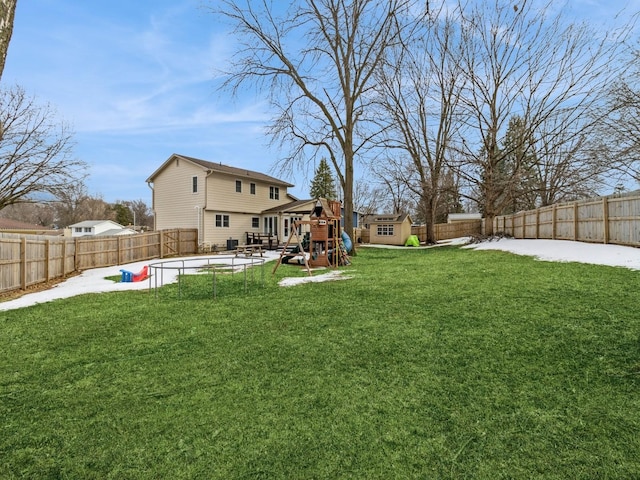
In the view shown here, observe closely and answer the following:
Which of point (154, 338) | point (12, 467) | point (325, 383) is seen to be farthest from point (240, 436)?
point (154, 338)

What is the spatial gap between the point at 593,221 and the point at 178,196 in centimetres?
2387

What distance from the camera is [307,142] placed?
17.9 meters

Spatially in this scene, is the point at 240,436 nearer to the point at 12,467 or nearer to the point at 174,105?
the point at 12,467

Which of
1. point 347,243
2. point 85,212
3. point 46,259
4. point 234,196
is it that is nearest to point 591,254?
point 347,243

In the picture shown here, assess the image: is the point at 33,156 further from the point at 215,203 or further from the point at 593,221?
the point at 593,221

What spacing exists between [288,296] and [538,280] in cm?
560

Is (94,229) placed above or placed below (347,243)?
above

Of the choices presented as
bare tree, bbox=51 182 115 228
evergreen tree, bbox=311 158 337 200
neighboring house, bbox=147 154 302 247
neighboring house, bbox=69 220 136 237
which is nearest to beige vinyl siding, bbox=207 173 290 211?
neighboring house, bbox=147 154 302 247

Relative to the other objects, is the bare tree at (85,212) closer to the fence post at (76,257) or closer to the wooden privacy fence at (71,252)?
the wooden privacy fence at (71,252)

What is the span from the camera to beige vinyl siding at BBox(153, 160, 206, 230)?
888 inches

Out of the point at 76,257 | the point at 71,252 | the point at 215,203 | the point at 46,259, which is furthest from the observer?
the point at 215,203

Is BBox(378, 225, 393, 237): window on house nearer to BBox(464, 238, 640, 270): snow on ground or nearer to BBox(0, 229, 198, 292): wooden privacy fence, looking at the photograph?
BBox(0, 229, 198, 292): wooden privacy fence

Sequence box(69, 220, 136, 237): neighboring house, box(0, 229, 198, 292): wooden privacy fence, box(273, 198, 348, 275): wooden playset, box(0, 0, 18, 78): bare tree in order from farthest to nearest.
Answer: box(69, 220, 136, 237): neighboring house, box(273, 198, 348, 275): wooden playset, box(0, 229, 198, 292): wooden privacy fence, box(0, 0, 18, 78): bare tree

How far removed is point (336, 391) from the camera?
3.14 m
